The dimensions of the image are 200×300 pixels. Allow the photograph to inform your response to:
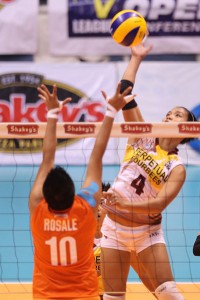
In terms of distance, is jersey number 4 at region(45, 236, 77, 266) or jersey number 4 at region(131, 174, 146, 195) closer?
jersey number 4 at region(45, 236, 77, 266)

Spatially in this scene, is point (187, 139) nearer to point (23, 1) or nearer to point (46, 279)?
point (46, 279)

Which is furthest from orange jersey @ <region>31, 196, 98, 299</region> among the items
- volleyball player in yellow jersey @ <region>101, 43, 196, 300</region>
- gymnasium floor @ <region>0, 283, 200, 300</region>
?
gymnasium floor @ <region>0, 283, 200, 300</region>

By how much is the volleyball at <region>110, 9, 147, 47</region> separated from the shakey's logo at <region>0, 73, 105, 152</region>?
9.32 m

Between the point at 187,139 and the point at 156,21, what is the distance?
11.7m

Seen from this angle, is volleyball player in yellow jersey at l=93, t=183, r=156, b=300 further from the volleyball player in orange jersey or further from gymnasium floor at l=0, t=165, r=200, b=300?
the volleyball player in orange jersey

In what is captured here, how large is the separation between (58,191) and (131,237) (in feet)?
6.46

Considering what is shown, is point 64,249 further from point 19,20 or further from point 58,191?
point 19,20

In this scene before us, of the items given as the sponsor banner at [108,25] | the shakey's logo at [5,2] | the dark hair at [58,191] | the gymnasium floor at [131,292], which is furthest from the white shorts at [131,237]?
the shakey's logo at [5,2]

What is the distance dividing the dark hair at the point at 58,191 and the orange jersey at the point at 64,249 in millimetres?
85

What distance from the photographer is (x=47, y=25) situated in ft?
57.9

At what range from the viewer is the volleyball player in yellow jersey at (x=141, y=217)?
18.5ft

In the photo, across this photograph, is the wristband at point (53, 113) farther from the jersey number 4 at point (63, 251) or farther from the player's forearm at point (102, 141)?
the jersey number 4 at point (63, 251)

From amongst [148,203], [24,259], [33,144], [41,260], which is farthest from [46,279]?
[33,144]

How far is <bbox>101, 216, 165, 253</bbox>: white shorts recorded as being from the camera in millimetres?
5777
